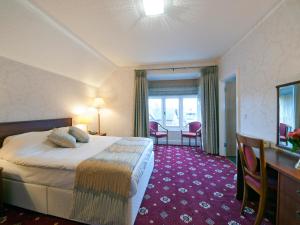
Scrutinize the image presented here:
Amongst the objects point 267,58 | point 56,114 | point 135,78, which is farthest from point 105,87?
point 267,58

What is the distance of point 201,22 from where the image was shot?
2.25 metres

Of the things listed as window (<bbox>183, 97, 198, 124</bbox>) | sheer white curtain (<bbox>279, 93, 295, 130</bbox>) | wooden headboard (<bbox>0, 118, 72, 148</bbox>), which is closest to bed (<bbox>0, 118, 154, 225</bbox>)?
wooden headboard (<bbox>0, 118, 72, 148</bbox>)

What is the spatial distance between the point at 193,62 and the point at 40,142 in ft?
13.2

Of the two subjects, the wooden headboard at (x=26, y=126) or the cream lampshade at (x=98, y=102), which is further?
the cream lampshade at (x=98, y=102)

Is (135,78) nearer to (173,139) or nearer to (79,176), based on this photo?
(173,139)

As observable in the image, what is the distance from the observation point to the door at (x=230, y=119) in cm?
390

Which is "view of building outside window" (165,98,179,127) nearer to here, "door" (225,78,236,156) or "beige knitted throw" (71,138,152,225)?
"door" (225,78,236,156)

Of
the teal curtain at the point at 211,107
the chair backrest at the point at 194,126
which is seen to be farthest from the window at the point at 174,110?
the teal curtain at the point at 211,107

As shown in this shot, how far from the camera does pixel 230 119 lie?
396 centimetres

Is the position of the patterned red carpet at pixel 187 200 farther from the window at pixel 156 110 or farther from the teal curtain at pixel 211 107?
the window at pixel 156 110

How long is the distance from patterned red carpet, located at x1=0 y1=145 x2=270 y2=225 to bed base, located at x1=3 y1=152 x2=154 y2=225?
0.10 m

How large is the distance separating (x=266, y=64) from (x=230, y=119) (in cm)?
210

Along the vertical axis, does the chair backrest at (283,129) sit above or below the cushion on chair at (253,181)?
above

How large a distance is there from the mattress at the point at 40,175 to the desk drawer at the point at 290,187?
4.55 ft
